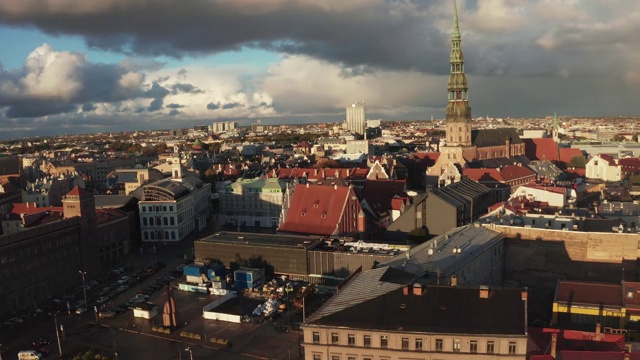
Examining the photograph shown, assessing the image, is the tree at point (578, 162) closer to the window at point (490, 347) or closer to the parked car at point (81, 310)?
the window at point (490, 347)

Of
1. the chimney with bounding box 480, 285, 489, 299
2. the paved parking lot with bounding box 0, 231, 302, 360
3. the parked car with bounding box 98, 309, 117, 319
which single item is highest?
the chimney with bounding box 480, 285, 489, 299

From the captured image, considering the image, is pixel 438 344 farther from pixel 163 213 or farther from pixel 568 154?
pixel 568 154

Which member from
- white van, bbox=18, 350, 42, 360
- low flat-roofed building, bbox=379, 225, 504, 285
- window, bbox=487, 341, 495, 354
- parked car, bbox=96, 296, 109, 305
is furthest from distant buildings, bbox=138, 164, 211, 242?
window, bbox=487, 341, 495, 354

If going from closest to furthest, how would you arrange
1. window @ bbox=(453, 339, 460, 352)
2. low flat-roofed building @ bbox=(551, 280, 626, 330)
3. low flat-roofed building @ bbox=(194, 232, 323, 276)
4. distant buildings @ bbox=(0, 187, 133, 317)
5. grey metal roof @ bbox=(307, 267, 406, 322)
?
1. window @ bbox=(453, 339, 460, 352)
2. grey metal roof @ bbox=(307, 267, 406, 322)
3. low flat-roofed building @ bbox=(551, 280, 626, 330)
4. distant buildings @ bbox=(0, 187, 133, 317)
5. low flat-roofed building @ bbox=(194, 232, 323, 276)

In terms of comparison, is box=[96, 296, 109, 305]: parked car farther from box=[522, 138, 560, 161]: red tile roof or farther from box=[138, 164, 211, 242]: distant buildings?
box=[522, 138, 560, 161]: red tile roof

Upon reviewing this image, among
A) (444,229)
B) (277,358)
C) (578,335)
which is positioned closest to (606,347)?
(578,335)

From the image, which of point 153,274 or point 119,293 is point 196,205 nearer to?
point 153,274
